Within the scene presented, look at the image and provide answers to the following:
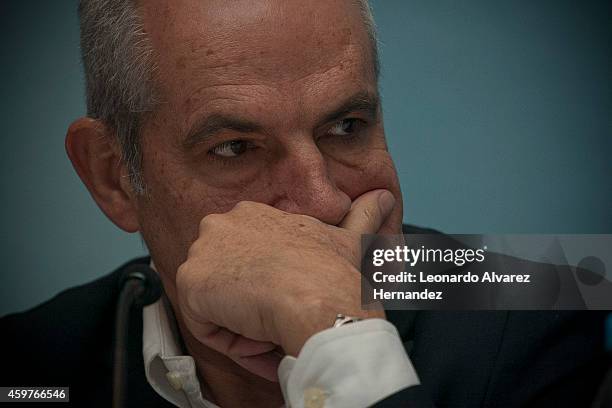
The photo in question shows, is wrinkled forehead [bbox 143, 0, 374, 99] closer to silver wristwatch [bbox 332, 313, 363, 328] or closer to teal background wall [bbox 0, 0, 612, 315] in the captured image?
teal background wall [bbox 0, 0, 612, 315]

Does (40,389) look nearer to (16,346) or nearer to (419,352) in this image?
(16,346)

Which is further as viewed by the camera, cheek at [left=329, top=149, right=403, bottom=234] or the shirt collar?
the shirt collar

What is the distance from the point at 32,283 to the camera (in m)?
2.08

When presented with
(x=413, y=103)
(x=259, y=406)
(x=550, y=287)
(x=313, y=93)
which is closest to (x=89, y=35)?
(x=313, y=93)

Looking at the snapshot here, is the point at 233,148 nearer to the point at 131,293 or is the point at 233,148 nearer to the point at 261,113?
the point at 261,113

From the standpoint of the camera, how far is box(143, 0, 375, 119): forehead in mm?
1640

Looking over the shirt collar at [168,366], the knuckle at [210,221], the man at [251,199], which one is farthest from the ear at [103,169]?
the knuckle at [210,221]

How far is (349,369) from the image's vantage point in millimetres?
1296

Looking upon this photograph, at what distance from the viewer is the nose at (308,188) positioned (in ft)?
5.28

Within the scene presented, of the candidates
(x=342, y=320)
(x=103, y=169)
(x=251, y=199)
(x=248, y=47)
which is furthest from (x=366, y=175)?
(x=103, y=169)

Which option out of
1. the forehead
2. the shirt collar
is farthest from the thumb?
the shirt collar

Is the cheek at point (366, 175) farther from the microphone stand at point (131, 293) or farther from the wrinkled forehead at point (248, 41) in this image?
the microphone stand at point (131, 293)

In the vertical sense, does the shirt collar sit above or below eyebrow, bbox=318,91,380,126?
below

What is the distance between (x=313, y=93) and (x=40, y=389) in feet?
2.88
